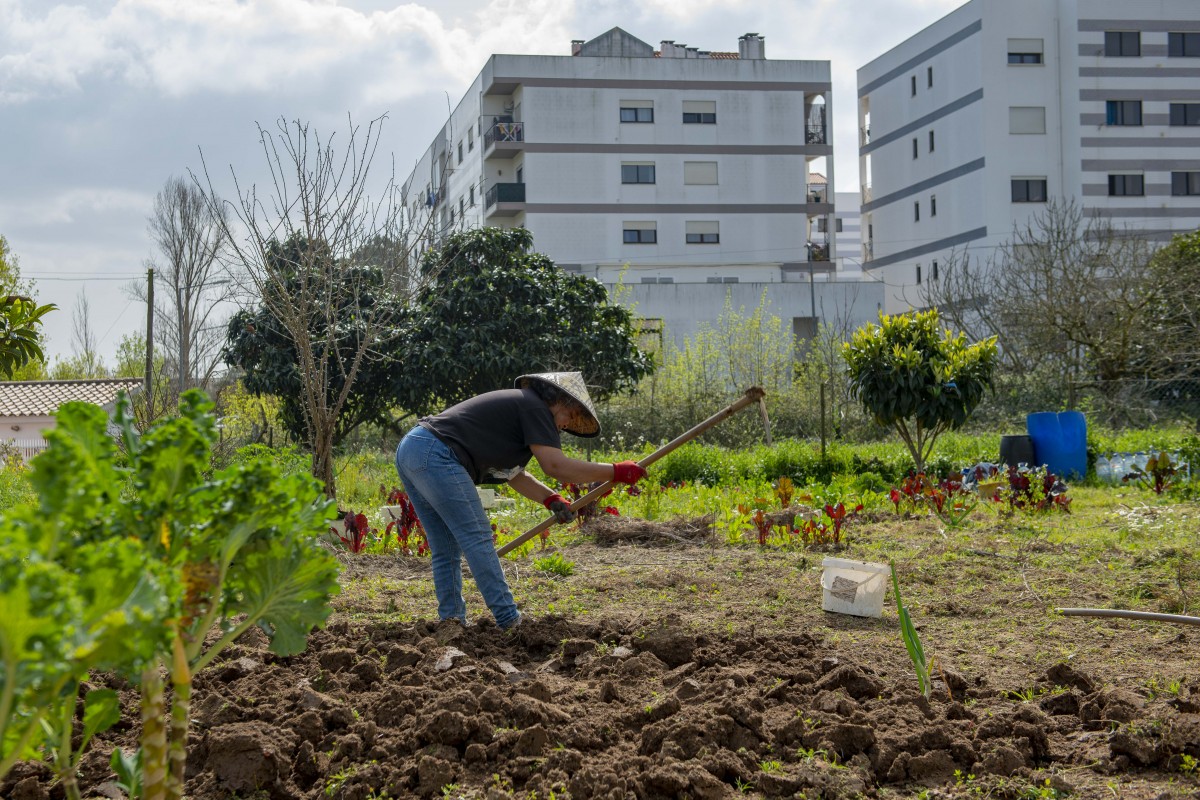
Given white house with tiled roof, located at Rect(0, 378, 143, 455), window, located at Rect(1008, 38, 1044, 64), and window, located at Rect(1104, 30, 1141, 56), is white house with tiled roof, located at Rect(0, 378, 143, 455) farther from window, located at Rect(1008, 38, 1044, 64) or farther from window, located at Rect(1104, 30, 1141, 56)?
window, located at Rect(1104, 30, 1141, 56)

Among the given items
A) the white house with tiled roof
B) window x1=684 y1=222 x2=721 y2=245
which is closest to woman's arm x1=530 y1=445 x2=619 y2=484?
the white house with tiled roof

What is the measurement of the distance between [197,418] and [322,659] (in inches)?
97.8

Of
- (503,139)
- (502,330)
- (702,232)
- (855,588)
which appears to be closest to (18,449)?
(502,330)

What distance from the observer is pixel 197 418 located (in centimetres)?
219

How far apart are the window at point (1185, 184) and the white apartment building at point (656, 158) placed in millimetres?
12290

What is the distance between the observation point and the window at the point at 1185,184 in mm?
38562

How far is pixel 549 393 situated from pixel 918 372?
6.77 meters

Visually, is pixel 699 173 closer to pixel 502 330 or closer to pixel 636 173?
pixel 636 173

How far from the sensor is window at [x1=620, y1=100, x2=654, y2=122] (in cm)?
4031

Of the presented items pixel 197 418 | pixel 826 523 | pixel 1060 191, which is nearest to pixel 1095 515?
pixel 826 523

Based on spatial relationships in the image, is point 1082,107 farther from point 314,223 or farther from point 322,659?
point 322,659

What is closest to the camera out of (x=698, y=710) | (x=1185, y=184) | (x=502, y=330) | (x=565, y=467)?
(x=698, y=710)

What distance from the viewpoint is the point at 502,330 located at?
17109 millimetres

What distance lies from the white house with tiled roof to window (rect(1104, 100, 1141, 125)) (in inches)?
1340
